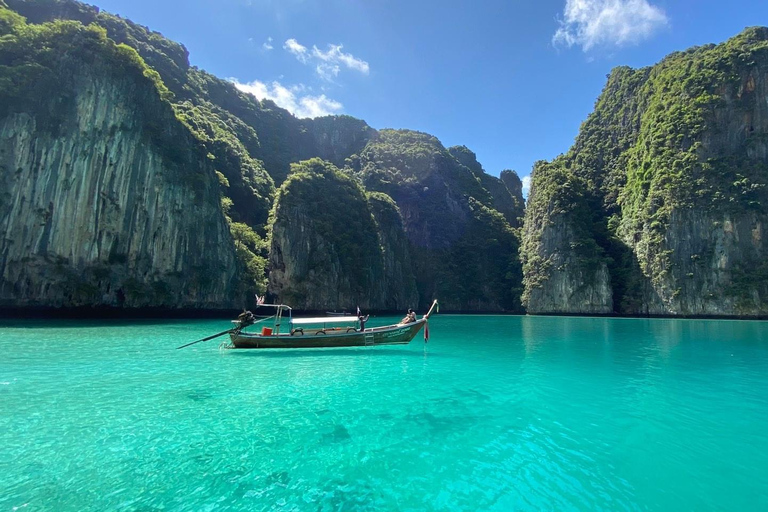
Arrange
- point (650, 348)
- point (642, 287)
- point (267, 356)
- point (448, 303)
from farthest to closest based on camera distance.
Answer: point (448, 303) < point (642, 287) < point (650, 348) < point (267, 356)

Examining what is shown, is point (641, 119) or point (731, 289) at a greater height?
point (641, 119)

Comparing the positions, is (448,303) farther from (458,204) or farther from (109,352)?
(109,352)

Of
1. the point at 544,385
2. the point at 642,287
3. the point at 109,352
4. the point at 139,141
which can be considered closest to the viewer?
the point at 544,385

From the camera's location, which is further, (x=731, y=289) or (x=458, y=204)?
(x=458, y=204)

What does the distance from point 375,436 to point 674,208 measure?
3072 inches

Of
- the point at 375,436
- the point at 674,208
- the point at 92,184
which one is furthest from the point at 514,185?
the point at 375,436

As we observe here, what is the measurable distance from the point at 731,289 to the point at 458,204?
63.5m

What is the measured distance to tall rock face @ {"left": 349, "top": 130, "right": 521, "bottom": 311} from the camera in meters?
96.0

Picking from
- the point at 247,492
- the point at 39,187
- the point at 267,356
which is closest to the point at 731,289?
the point at 267,356

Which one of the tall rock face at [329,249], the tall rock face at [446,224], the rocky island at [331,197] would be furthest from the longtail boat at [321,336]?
the tall rock face at [446,224]

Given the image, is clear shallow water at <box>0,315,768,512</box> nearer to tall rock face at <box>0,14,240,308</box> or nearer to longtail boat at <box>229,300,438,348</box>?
longtail boat at <box>229,300,438,348</box>

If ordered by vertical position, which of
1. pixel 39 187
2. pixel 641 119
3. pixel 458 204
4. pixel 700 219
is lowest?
pixel 39 187

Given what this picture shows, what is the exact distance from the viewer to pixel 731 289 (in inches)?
2363

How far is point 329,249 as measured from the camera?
6806cm
